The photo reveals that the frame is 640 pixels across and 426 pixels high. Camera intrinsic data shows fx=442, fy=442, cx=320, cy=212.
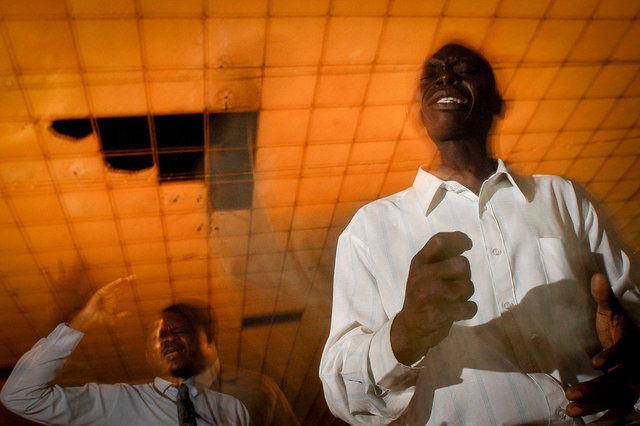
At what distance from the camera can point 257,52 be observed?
1.23 m

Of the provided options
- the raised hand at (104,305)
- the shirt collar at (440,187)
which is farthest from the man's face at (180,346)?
the shirt collar at (440,187)

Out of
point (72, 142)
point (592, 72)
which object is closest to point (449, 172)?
point (592, 72)

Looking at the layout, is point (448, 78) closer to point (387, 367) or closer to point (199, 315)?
point (387, 367)

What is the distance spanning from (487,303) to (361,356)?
0.32 m

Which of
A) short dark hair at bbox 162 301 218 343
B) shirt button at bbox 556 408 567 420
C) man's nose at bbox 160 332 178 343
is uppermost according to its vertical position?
short dark hair at bbox 162 301 218 343

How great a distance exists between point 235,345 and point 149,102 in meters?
0.74

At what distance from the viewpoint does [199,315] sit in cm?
131

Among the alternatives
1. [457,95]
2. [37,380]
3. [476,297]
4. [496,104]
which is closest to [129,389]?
[37,380]

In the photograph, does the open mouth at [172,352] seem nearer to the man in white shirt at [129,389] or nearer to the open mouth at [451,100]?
the man in white shirt at [129,389]

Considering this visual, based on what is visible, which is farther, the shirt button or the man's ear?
the man's ear

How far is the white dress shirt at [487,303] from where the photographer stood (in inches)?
32.7

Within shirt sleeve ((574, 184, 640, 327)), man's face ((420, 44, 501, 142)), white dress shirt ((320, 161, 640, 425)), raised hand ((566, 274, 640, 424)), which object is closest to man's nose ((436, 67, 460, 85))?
man's face ((420, 44, 501, 142))

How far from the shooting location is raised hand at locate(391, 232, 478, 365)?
0.64 m

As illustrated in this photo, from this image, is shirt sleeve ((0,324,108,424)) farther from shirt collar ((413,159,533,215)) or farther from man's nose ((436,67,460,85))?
man's nose ((436,67,460,85))
